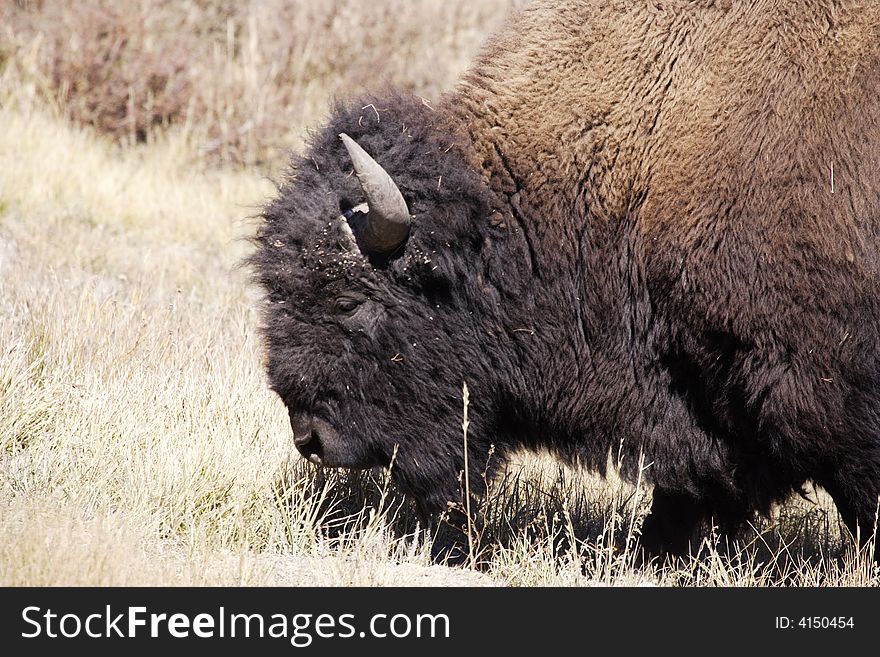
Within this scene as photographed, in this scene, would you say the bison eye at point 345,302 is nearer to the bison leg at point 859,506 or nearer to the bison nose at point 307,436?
the bison nose at point 307,436

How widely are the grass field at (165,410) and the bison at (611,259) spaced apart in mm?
429

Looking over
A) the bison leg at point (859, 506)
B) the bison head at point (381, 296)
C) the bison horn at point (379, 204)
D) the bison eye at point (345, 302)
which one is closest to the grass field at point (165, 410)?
the bison leg at point (859, 506)

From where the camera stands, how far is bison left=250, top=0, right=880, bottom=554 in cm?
398

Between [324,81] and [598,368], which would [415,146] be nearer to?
[598,368]

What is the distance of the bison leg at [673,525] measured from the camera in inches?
195

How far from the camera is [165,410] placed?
506 centimetres

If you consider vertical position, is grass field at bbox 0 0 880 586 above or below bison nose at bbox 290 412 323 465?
below

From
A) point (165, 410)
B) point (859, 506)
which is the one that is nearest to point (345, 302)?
point (165, 410)

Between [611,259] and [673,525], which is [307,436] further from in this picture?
[673,525]

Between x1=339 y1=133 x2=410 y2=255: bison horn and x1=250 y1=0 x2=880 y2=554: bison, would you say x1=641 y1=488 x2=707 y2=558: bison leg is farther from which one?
x1=339 y1=133 x2=410 y2=255: bison horn

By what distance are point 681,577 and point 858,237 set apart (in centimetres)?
176

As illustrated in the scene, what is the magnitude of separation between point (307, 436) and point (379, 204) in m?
1.04

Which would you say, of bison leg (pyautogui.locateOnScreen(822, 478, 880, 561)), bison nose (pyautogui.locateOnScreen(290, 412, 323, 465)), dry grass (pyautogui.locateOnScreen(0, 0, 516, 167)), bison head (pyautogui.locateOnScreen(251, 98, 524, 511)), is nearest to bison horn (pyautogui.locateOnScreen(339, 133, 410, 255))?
bison head (pyautogui.locateOnScreen(251, 98, 524, 511))

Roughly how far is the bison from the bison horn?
11 millimetres
